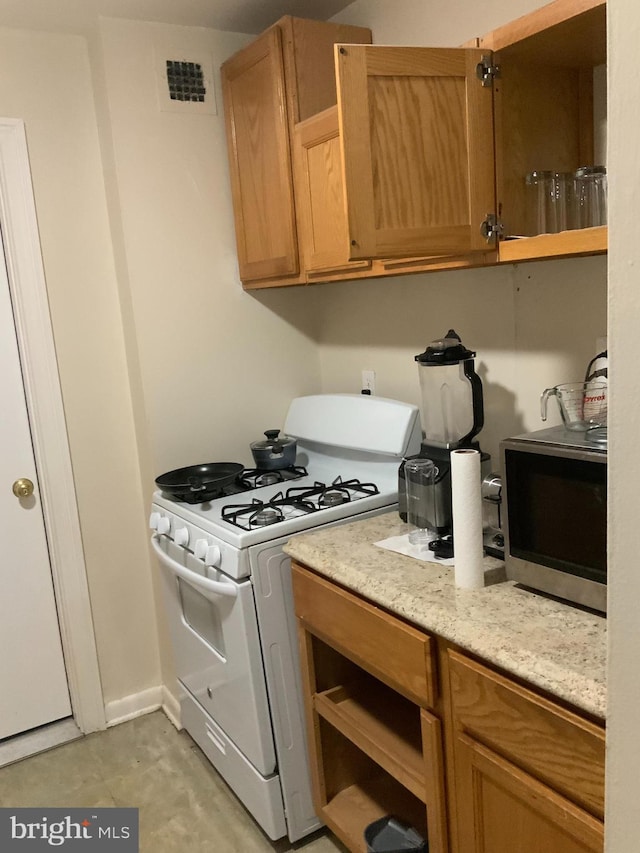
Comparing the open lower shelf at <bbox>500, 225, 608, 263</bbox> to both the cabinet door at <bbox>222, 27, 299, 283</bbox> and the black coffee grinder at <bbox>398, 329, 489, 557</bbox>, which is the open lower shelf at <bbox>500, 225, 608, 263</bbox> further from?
the cabinet door at <bbox>222, 27, 299, 283</bbox>

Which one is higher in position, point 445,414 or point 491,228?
point 491,228

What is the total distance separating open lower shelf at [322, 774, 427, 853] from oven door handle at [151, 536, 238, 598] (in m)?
0.68

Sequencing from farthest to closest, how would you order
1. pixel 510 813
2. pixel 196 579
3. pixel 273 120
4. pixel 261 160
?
pixel 261 160
pixel 273 120
pixel 196 579
pixel 510 813

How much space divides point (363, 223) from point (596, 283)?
61 centimetres

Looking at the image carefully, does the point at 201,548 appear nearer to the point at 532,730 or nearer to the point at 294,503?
the point at 294,503

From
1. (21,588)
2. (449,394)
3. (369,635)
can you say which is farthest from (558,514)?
(21,588)

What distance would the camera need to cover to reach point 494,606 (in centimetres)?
137

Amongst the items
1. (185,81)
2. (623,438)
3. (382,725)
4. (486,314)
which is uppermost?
(185,81)

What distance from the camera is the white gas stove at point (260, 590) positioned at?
6.14 feet

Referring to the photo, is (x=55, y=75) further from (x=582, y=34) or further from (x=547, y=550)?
(x=547, y=550)

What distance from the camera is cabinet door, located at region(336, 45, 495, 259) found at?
145 cm

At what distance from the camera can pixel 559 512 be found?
1354 mm

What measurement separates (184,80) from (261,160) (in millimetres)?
414

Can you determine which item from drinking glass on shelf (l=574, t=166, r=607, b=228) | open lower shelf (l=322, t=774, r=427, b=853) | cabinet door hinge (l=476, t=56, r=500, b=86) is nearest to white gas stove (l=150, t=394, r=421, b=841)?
open lower shelf (l=322, t=774, r=427, b=853)
